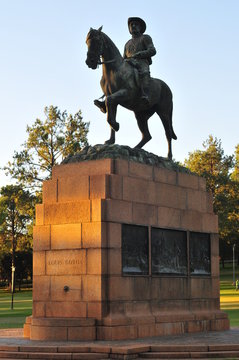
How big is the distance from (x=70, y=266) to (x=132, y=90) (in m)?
5.49

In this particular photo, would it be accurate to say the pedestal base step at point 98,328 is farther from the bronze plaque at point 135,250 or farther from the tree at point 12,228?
the tree at point 12,228

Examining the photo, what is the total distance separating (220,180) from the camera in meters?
70.9

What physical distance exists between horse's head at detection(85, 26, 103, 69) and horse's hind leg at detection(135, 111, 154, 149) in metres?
3.07

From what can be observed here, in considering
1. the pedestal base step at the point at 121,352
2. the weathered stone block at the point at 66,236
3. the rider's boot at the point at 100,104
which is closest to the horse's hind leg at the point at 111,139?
the rider's boot at the point at 100,104

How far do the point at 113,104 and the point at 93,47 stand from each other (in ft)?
5.55

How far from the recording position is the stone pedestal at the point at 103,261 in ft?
55.5

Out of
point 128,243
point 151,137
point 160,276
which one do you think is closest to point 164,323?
point 160,276

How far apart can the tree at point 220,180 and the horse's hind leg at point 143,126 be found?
48.7 m

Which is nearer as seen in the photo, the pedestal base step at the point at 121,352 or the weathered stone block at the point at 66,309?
the pedestal base step at the point at 121,352

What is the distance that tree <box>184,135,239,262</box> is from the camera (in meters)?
70.6

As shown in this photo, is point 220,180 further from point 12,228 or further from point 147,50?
point 147,50

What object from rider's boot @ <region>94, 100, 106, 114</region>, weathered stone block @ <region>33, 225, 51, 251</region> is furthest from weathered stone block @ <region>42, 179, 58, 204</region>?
rider's boot @ <region>94, 100, 106, 114</region>

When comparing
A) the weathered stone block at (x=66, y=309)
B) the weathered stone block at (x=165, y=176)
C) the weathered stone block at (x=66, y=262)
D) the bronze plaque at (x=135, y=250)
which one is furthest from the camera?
the weathered stone block at (x=165, y=176)

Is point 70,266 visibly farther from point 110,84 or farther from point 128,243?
point 110,84
